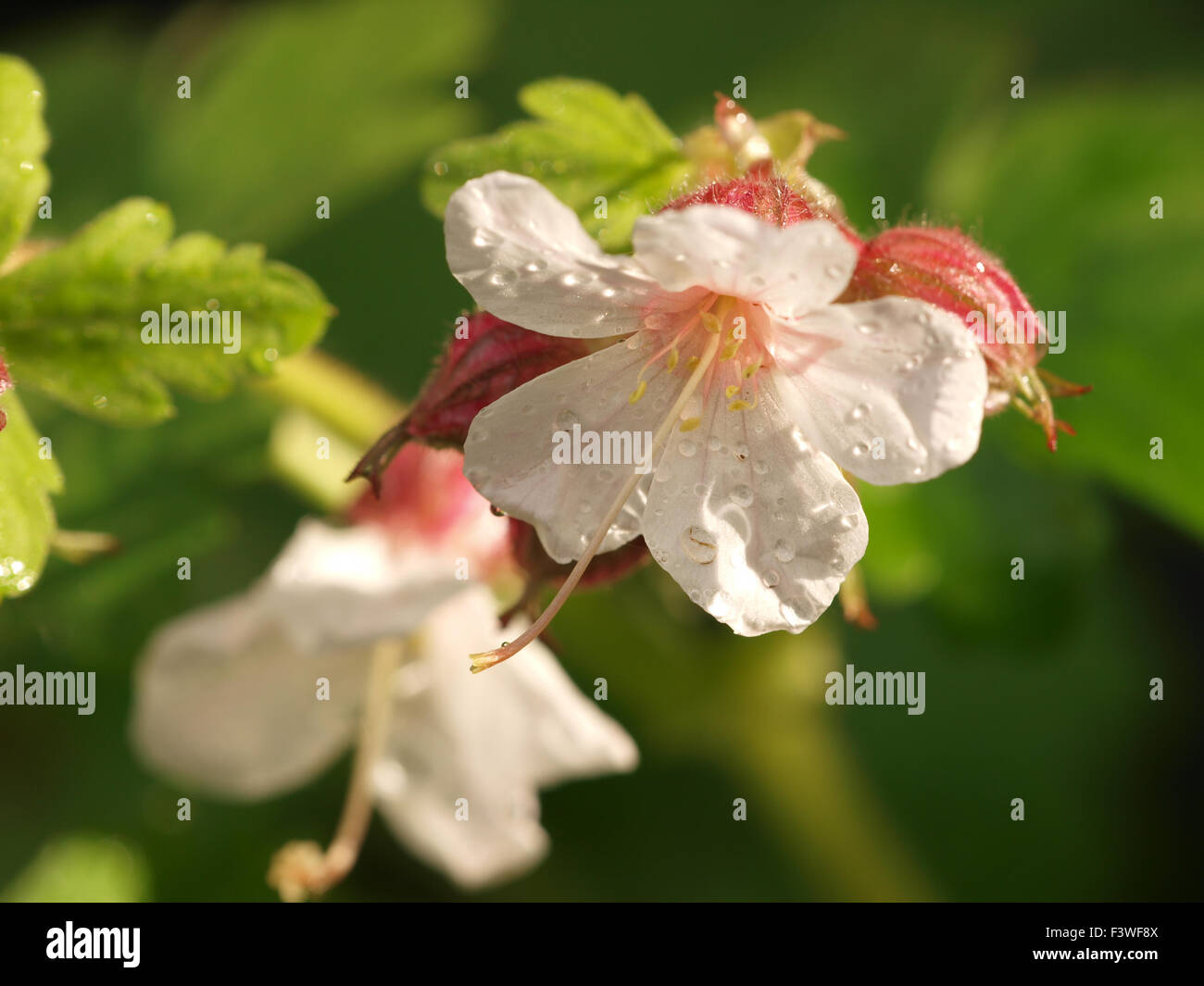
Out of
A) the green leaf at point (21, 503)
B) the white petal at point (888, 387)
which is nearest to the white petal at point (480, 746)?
the green leaf at point (21, 503)

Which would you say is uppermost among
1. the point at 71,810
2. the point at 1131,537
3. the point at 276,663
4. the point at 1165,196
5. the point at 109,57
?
the point at 109,57

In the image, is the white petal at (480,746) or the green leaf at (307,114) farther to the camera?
the green leaf at (307,114)

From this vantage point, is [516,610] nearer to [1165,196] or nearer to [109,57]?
[1165,196]

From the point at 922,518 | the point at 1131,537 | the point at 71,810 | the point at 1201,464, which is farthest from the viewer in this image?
the point at 1131,537

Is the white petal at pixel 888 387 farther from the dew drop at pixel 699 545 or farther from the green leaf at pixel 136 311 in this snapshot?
the green leaf at pixel 136 311

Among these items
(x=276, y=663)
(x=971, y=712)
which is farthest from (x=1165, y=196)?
(x=276, y=663)
